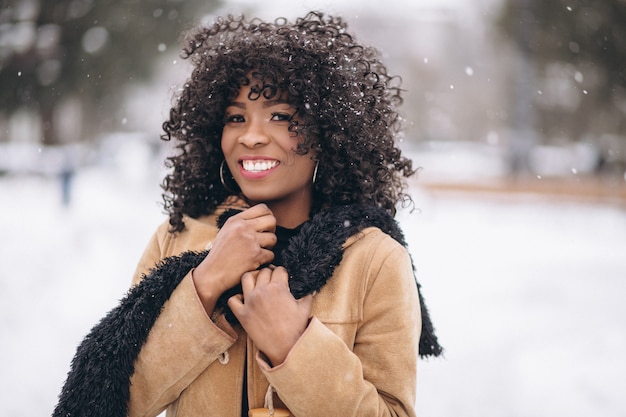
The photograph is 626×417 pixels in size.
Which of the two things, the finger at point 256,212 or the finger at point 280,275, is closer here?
the finger at point 280,275

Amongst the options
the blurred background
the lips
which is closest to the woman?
the lips

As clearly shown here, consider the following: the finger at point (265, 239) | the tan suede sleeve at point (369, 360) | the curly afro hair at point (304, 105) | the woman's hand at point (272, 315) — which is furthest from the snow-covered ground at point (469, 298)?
the woman's hand at point (272, 315)

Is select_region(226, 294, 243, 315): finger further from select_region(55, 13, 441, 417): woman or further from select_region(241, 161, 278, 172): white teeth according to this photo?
select_region(241, 161, 278, 172): white teeth

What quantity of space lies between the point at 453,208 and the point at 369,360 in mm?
15538

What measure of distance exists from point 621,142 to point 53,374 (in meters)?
22.4

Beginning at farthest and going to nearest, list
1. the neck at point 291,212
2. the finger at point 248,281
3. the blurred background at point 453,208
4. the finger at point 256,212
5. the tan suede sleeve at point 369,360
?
the blurred background at point 453,208
the neck at point 291,212
the finger at point 256,212
the finger at point 248,281
the tan suede sleeve at point 369,360

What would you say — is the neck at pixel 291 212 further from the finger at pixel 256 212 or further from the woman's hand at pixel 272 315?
the woman's hand at pixel 272 315

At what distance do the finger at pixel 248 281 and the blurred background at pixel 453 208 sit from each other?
100cm

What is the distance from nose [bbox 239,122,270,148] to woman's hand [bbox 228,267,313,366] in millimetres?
404

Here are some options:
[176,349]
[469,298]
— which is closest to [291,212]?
[176,349]

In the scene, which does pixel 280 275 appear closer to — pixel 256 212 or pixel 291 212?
pixel 256 212

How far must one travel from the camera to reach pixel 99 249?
1000 cm

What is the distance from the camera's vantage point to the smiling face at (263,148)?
6.38ft

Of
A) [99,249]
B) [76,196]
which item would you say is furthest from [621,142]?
[99,249]
